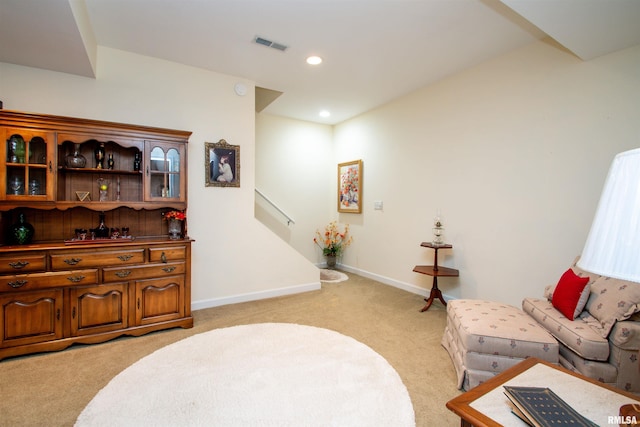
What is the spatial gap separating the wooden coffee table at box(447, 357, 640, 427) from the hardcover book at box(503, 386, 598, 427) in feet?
0.14

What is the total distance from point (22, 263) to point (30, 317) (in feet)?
1.46

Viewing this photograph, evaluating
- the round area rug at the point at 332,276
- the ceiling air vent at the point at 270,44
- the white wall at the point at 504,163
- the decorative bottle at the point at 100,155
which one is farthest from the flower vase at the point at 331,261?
the decorative bottle at the point at 100,155

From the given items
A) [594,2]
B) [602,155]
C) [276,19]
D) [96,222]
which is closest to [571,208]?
[602,155]

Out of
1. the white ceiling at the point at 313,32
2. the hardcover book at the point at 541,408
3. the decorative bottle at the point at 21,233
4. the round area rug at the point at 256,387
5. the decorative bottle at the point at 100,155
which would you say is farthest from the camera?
the decorative bottle at the point at 100,155

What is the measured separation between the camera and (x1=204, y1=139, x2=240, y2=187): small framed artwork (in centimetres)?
358

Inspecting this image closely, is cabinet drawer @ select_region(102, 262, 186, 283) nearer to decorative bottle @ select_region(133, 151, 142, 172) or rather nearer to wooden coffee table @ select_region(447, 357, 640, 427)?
decorative bottle @ select_region(133, 151, 142, 172)

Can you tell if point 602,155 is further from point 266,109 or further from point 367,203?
point 266,109

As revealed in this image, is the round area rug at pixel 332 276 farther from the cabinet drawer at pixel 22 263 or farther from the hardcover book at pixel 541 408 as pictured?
the hardcover book at pixel 541 408

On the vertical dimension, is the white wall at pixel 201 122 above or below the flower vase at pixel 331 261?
above

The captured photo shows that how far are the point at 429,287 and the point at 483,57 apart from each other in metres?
2.83

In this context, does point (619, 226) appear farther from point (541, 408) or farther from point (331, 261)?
point (331, 261)

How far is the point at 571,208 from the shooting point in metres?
2.69

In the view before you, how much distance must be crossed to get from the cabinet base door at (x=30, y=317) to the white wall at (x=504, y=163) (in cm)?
394

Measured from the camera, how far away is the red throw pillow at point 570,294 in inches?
83.7
